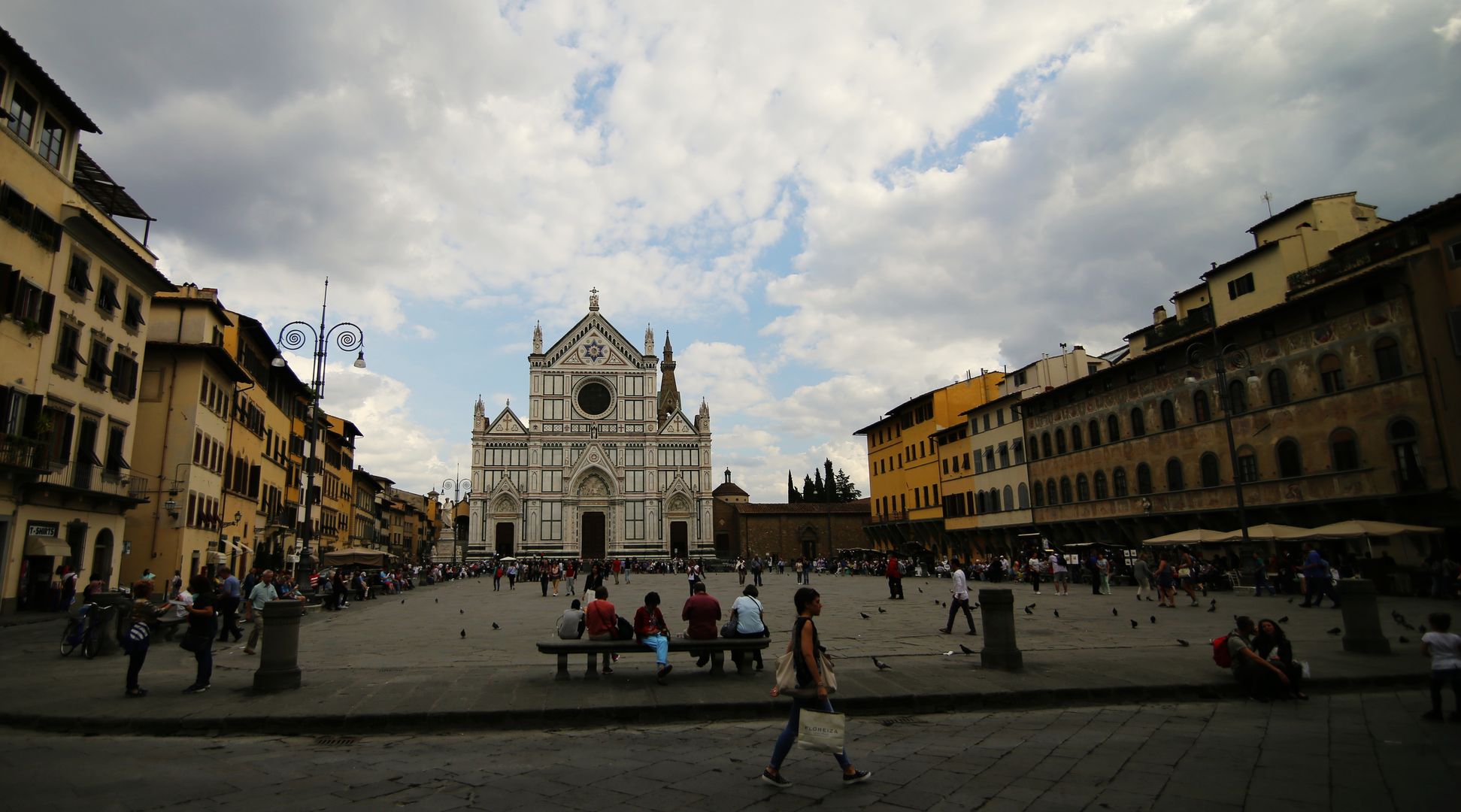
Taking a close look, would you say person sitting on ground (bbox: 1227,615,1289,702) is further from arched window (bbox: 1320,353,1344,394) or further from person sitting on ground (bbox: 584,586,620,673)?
arched window (bbox: 1320,353,1344,394)

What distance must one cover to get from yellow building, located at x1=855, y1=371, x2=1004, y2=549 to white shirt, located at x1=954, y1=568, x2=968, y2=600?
1328 inches

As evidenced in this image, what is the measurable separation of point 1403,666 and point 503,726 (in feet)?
34.3

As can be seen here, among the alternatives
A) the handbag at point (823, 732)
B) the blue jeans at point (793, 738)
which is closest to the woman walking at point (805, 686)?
the blue jeans at point (793, 738)

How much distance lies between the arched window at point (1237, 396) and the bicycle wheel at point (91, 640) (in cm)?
2992

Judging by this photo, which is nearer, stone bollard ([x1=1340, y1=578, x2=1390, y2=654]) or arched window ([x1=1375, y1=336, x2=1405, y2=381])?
stone bollard ([x1=1340, y1=578, x2=1390, y2=654])

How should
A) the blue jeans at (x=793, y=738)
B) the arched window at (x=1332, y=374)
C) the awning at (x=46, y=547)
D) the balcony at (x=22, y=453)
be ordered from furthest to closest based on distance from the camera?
1. the arched window at (x=1332, y=374)
2. the awning at (x=46, y=547)
3. the balcony at (x=22, y=453)
4. the blue jeans at (x=793, y=738)

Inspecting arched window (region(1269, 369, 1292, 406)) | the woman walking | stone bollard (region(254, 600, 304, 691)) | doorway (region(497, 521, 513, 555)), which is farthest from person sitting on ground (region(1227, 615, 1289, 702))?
doorway (region(497, 521, 513, 555))

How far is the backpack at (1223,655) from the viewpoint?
924 centimetres

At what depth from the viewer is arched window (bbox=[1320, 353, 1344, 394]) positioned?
907 inches

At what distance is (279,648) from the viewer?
883cm

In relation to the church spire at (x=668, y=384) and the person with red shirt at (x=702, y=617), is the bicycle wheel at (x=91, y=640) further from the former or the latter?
the church spire at (x=668, y=384)

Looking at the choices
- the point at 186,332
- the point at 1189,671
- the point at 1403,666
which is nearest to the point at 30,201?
the point at 186,332

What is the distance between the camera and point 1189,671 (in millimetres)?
9516

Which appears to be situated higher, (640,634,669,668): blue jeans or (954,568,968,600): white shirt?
(954,568,968,600): white shirt
